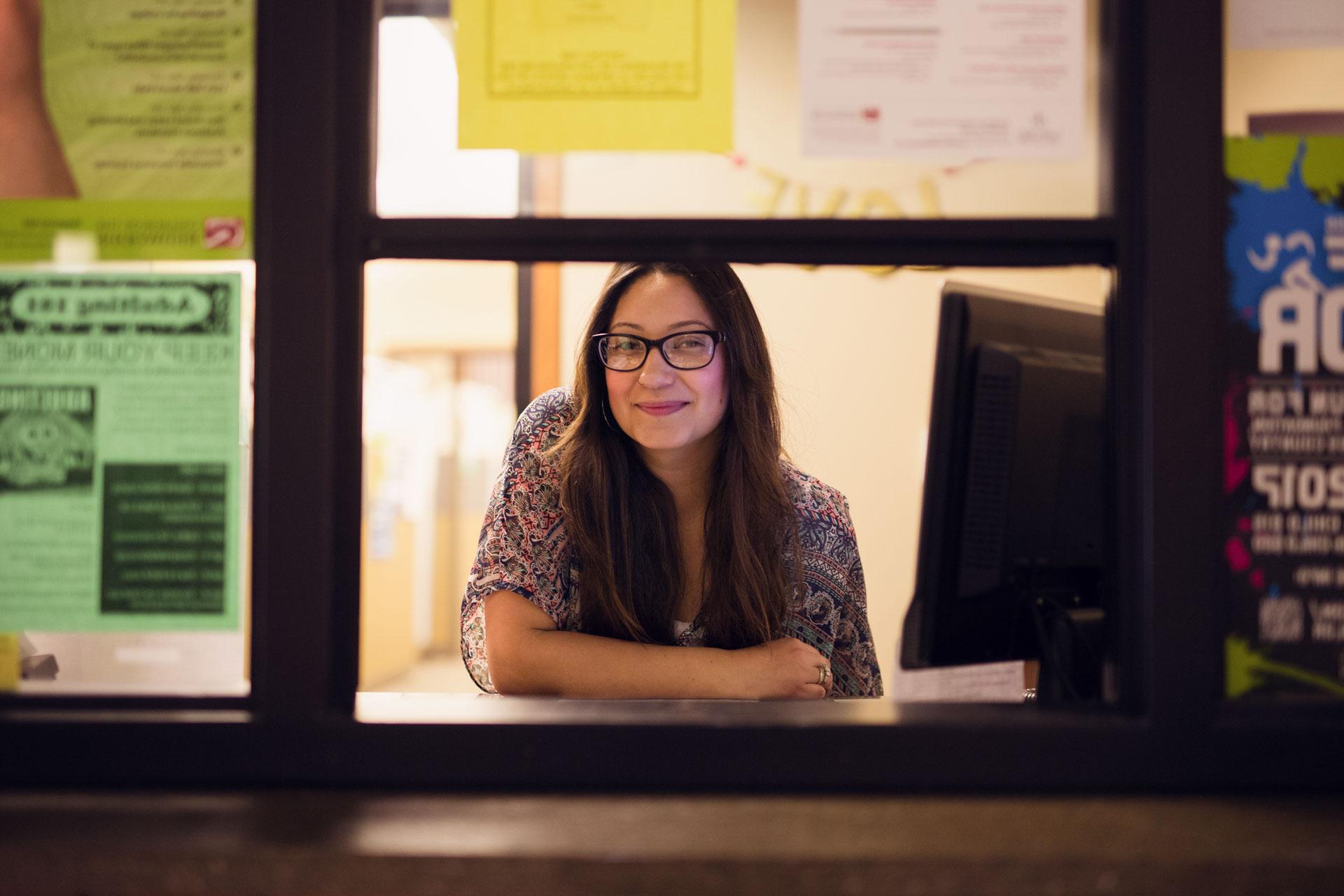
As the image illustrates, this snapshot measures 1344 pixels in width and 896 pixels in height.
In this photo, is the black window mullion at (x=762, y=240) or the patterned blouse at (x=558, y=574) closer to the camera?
the black window mullion at (x=762, y=240)

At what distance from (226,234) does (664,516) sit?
99 centimetres

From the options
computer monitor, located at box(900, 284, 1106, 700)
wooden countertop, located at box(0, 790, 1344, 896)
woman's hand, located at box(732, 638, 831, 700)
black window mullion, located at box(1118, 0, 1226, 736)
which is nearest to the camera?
wooden countertop, located at box(0, 790, 1344, 896)

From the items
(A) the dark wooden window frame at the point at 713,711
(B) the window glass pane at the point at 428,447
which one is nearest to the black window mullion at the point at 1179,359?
(A) the dark wooden window frame at the point at 713,711

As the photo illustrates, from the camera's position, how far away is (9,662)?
923 millimetres

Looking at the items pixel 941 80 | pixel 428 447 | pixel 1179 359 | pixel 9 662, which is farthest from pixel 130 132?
pixel 428 447

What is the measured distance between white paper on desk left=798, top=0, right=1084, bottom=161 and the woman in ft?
2.67

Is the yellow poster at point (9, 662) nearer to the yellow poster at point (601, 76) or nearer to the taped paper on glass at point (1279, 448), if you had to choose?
the yellow poster at point (601, 76)

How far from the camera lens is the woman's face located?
1.71m

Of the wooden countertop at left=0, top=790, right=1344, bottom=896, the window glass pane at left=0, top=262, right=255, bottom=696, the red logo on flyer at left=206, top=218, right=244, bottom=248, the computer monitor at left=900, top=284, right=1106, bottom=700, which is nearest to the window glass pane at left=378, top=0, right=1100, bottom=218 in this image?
the red logo on flyer at left=206, top=218, right=244, bottom=248

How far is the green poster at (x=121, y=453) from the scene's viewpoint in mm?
912

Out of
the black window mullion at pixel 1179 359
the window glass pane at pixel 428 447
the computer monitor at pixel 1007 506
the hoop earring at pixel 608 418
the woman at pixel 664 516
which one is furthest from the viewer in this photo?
the window glass pane at pixel 428 447

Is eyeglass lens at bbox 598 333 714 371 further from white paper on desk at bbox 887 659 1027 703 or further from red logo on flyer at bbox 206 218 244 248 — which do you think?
red logo on flyer at bbox 206 218 244 248

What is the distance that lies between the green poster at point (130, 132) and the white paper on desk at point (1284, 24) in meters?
0.96

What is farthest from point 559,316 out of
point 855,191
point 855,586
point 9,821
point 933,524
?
point 9,821
